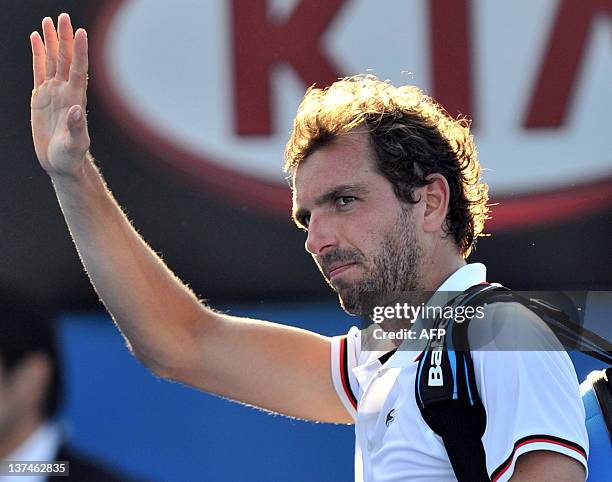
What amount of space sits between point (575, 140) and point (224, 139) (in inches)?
24.1

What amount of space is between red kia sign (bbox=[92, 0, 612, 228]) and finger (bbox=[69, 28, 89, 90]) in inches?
12.5

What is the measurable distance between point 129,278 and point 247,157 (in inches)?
13.3

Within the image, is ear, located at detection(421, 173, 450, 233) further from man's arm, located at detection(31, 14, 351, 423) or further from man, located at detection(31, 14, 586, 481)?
man's arm, located at detection(31, 14, 351, 423)

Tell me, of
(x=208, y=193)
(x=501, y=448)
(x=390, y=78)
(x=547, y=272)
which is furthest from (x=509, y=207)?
(x=501, y=448)

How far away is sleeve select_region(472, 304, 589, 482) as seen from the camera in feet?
3.81

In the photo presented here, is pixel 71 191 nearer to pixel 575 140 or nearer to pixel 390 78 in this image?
pixel 390 78

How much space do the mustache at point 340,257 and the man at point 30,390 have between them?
556mm

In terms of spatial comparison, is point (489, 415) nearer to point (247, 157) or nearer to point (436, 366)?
point (436, 366)

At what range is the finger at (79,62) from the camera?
1.37 meters

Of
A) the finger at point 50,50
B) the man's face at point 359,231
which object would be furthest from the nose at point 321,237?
the finger at point 50,50

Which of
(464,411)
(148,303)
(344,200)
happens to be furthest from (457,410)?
(148,303)

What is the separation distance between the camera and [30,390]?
5.68 ft

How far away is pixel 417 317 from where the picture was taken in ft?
4.75

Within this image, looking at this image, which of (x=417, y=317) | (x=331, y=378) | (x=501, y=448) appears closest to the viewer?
(x=501, y=448)
